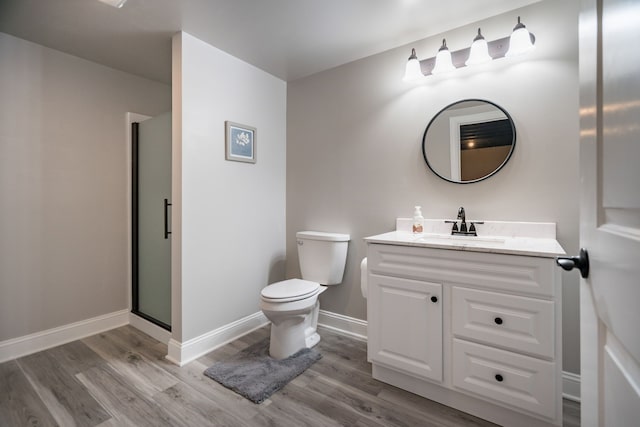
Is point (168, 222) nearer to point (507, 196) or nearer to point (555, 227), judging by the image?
point (507, 196)

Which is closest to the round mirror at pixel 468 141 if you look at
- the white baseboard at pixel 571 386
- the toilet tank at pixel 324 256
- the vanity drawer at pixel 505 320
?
the vanity drawer at pixel 505 320

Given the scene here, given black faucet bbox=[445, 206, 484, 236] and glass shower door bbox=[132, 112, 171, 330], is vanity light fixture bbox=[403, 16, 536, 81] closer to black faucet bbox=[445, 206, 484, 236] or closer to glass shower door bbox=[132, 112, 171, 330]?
black faucet bbox=[445, 206, 484, 236]

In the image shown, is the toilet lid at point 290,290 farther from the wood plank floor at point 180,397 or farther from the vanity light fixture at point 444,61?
the vanity light fixture at point 444,61

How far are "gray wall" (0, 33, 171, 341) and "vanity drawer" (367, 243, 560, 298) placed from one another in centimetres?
235

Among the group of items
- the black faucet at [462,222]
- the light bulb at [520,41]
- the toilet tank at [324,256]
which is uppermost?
the light bulb at [520,41]

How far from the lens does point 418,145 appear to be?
2182 millimetres

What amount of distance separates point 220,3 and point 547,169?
2.19m

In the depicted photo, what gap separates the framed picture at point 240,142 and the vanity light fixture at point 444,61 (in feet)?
5.06

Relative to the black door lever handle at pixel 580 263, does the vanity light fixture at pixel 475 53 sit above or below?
above

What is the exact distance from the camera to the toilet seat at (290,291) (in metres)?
2.00

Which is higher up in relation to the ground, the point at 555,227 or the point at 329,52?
the point at 329,52

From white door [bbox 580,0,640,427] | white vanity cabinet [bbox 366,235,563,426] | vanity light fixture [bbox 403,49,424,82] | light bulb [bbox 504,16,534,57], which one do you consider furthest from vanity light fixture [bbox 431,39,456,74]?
white door [bbox 580,0,640,427]

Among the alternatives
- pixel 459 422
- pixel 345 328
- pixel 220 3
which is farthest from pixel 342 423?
pixel 220 3

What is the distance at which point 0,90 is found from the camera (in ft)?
6.70
